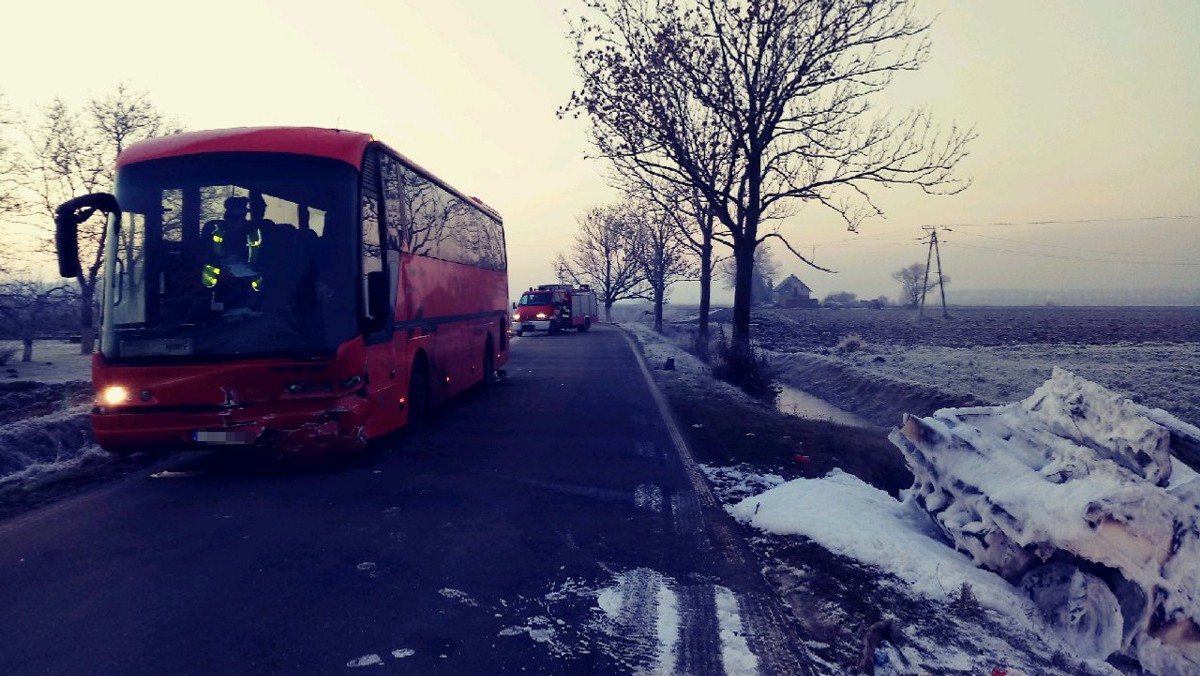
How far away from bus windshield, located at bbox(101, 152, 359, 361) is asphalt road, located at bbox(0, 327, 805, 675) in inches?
58.9

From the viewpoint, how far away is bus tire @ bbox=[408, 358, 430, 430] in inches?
384

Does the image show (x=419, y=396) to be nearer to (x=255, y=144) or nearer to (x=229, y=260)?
(x=229, y=260)

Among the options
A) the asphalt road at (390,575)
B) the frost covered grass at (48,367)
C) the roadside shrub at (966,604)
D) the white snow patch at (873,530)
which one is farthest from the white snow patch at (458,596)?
the frost covered grass at (48,367)

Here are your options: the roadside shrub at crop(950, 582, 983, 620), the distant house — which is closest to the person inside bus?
the roadside shrub at crop(950, 582, 983, 620)

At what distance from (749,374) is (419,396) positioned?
9.80 meters

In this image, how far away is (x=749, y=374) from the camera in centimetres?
1766

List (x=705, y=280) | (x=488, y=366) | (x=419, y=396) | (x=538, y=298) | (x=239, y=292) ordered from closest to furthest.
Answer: (x=239, y=292) → (x=419, y=396) → (x=488, y=366) → (x=705, y=280) → (x=538, y=298)

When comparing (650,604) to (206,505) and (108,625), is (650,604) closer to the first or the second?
(108,625)

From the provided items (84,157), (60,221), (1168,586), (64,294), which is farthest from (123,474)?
(84,157)

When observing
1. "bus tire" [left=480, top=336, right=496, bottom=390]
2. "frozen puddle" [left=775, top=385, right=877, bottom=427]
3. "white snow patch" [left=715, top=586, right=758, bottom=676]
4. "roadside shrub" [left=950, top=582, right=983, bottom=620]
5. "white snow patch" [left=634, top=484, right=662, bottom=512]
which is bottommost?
"frozen puddle" [left=775, top=385, right=877, bottom=427]

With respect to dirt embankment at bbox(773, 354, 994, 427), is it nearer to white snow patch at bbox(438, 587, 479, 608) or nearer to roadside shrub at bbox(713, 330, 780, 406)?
roadside shrub at bbox(713, 330, 780, 406)

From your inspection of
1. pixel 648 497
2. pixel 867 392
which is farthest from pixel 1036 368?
pixel 648 497

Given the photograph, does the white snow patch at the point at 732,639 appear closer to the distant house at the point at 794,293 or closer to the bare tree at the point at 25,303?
the bare tree at the point at 25,303

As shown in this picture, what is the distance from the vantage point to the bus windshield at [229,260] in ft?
23.4
